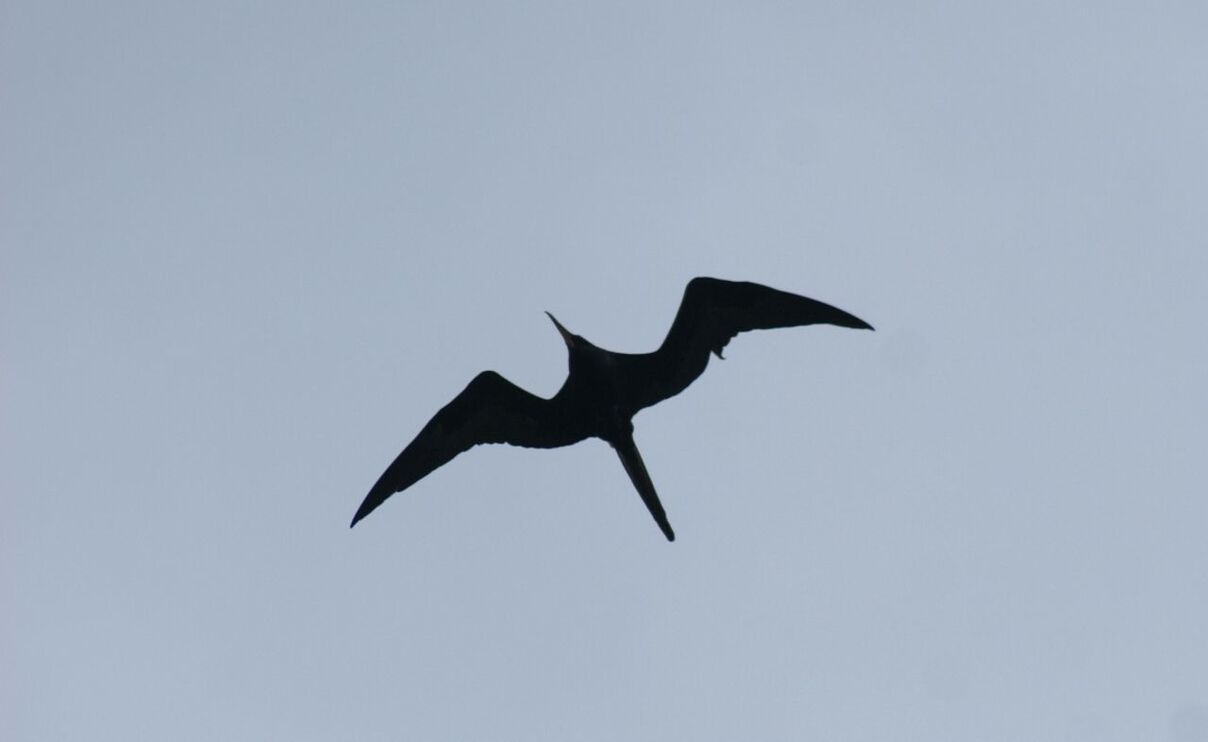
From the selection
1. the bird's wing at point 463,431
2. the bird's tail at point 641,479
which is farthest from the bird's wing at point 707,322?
the bird's wing at point 463,431

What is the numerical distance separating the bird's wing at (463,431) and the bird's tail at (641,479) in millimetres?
1046

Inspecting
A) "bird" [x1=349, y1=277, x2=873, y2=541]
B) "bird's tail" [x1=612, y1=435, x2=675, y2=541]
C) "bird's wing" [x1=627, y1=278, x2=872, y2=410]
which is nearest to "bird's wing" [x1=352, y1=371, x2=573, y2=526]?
"bird" [x1=349, y1=277, x2=873, y2=541]

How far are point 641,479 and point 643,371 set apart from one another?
104 centimetres

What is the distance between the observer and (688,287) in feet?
46.2

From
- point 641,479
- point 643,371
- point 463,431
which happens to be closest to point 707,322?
point 643,371

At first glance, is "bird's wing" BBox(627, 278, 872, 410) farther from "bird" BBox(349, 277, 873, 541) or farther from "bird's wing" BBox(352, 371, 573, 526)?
"bird's wing" BBox(352, 371, 573, 526)

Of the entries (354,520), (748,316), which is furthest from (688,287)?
(354,520)

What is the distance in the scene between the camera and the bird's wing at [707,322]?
46.0 ft

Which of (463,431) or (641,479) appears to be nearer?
(641,479)

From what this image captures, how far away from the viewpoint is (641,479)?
14000 mm

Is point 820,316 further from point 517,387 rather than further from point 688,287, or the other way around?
point 517,387

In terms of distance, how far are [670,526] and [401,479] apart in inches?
115

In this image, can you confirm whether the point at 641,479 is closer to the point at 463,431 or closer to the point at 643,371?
the point at 643,371

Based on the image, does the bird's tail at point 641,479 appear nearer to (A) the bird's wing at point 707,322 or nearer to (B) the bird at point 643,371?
(B) the bird at point 643,371
